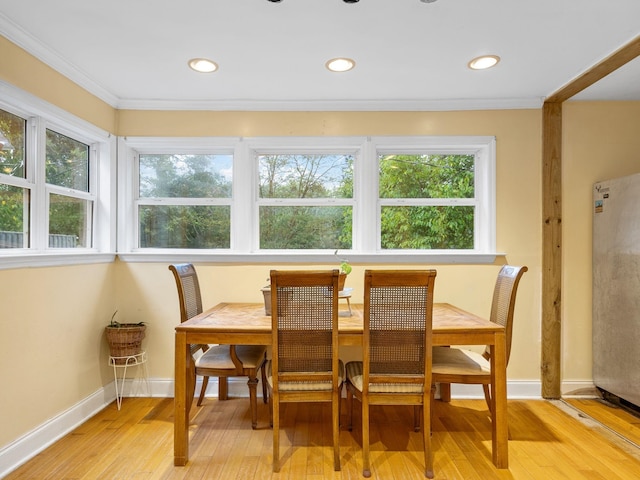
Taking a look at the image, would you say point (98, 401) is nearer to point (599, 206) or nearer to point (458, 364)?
point (458, 364)

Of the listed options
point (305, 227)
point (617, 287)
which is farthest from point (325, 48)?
point (617, 287)

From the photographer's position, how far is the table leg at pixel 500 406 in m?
2.07

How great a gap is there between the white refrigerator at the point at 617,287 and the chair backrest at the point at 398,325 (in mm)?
1749

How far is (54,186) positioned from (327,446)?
2.46m

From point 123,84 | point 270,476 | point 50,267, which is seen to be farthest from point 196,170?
point 270,476

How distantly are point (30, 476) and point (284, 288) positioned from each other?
1675mm

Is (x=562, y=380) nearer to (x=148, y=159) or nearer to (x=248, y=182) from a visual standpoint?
(x=248, y=182)

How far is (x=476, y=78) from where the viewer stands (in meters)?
2.66

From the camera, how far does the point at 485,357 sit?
256 cm

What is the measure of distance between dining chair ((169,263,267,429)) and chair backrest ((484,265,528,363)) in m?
1.52

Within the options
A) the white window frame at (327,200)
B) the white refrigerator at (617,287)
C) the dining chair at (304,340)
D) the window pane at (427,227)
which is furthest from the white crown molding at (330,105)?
the dining chair at (304,340)

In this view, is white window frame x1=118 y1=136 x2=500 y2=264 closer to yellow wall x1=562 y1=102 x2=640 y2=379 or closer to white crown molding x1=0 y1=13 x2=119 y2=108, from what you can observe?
white crown molding x1=0 y1=13 x2=119 y2=108

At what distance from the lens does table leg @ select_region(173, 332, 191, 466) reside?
210cm

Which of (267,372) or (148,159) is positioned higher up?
(148,159)
